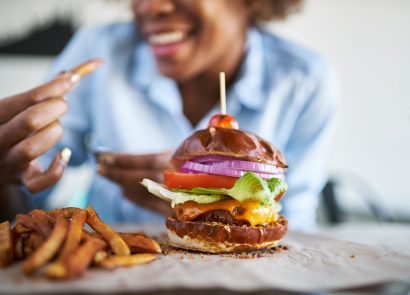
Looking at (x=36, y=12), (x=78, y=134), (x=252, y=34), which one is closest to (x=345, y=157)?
(x=252, y=34)

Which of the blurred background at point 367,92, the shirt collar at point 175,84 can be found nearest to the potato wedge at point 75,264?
the shirt collar at point 175,84

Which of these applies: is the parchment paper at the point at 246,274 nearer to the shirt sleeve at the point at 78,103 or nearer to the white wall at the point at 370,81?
the shirt sleeve at the point at 78,103

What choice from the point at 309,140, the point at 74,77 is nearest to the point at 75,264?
the point at 74,77

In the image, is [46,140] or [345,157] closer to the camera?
[46,140]

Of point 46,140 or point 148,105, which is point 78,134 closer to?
point 148,105

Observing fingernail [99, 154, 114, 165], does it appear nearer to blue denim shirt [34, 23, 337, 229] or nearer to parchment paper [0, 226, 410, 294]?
blue denim shirt [34, 23, 337, 229]

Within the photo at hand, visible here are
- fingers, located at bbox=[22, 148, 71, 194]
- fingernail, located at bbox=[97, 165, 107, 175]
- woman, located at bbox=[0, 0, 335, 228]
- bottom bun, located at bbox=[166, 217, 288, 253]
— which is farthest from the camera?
woman, located at bbox=[0, 0, 335, 228]

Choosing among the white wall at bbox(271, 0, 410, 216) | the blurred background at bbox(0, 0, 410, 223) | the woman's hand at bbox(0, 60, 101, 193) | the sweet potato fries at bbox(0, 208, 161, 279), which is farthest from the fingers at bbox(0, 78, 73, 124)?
the white wall at bbox(271, 0, 410, 216)
